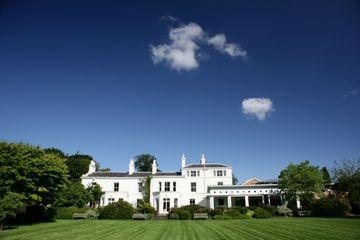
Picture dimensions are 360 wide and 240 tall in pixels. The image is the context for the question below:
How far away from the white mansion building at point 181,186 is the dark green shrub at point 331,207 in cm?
986

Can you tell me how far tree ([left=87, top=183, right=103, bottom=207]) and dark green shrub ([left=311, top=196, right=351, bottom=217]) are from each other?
31.6m

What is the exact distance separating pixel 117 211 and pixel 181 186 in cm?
1524

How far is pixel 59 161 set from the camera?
93.7ft

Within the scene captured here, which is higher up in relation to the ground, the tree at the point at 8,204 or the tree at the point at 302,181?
the tree at the point at 302,181

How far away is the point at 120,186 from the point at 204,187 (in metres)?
14.0

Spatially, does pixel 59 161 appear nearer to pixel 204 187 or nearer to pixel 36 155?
pixel 36 155

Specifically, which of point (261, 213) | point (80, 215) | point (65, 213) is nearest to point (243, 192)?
point (261, 213)

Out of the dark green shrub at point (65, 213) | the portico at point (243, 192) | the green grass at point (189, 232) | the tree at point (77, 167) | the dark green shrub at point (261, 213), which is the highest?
the tree at point (77, 167)

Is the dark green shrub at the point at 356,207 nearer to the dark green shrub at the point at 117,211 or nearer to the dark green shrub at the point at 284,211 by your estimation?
the dark green shrub at the point at 284,211

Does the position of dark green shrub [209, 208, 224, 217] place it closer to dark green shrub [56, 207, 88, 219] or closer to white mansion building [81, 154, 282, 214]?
white mansion building [81, 154, 282, 214]

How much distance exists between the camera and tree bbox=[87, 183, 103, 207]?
49.2m

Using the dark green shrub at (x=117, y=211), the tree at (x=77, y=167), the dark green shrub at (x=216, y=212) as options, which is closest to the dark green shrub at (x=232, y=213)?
the dark green shrub at (x=216, y=212)

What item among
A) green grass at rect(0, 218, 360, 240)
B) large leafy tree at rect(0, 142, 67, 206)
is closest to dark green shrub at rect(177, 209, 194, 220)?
green grass at rect(0, 218, 360, 240)

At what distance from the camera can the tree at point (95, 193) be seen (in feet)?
161
